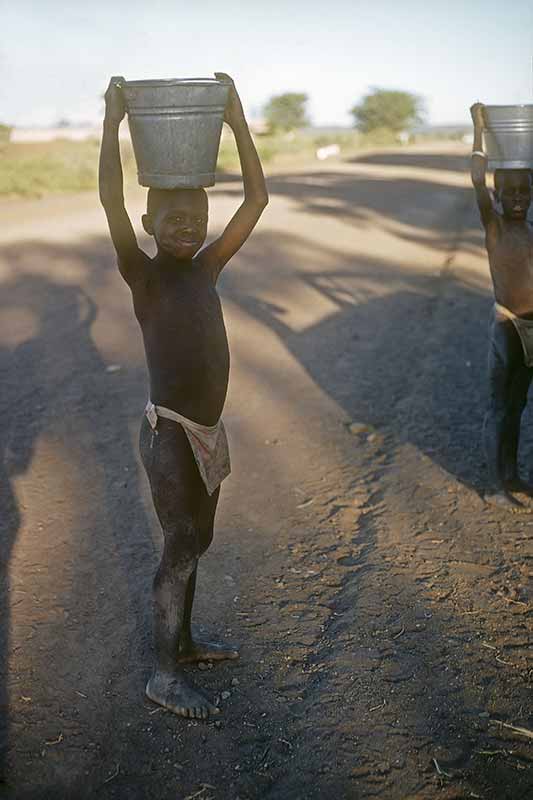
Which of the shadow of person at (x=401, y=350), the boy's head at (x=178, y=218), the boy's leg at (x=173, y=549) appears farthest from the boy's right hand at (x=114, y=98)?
the shadow of person at (x=401, y=350)

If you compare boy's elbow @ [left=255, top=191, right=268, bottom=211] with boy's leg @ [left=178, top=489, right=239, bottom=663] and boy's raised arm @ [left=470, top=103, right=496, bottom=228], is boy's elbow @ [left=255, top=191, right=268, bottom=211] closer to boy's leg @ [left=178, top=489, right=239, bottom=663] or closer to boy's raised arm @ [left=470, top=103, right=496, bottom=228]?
boy's leg @ [left=178, top=489, right=239, bottom=663]


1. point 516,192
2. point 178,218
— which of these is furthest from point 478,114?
A: point 178,218

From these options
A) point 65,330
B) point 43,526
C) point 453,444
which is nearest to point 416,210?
point 65,330

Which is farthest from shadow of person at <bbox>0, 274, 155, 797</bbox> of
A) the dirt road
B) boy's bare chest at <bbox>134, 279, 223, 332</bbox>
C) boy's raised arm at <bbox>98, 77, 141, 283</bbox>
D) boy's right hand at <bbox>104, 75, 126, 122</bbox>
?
boy's right hand at <bbox>104, 75, 126, 122</bbox>

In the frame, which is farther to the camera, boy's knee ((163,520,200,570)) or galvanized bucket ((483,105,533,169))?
galvanized bucket ((483,105,533,169))

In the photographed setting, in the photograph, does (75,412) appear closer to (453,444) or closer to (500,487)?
(453,444)

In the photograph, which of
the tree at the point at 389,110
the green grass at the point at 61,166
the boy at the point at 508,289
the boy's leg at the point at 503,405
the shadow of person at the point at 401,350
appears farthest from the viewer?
the tree at the point at 389,110

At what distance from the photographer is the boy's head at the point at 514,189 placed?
12.7ft

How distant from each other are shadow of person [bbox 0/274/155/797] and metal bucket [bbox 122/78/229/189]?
5.79 feet

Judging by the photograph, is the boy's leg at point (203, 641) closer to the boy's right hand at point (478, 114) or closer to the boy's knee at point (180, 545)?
the boy's knee at point (180, 545)

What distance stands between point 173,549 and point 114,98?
4.86 feet

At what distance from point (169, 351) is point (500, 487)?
2.27m

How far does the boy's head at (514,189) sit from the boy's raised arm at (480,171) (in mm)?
72

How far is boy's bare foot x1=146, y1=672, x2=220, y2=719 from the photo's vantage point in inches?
106
